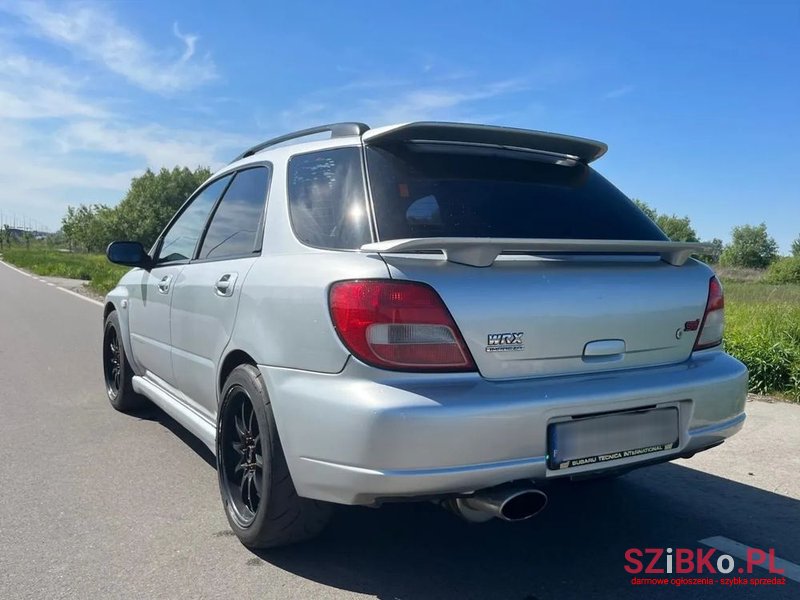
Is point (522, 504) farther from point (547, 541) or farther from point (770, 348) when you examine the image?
point (770, 348)

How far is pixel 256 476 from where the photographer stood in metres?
3.03

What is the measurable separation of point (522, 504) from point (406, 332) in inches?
28.6

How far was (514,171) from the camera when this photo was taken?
3.17 metres

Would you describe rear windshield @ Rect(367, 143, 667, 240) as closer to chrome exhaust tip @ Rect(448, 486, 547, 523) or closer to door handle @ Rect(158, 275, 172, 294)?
chrome exhaust tip @ Rect(448, 486, 547, 523)

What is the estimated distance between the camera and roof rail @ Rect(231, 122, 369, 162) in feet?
10.2

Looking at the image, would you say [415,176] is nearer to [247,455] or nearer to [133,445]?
[247,455]

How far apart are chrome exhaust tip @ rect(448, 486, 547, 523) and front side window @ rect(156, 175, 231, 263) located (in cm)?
241

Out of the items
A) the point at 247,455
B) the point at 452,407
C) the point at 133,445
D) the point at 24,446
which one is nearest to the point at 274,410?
the point at 247,455

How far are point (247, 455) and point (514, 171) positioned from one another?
174cm

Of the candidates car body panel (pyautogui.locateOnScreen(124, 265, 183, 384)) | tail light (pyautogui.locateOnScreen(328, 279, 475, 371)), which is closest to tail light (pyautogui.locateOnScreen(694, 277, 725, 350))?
tail light (pyautogui.locateOnScreen(328, 279, 475, 371))

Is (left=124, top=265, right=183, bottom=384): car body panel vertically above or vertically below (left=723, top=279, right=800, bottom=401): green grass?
above

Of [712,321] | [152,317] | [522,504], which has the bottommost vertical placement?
[522,504]

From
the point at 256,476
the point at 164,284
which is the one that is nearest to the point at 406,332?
the point at 256,476

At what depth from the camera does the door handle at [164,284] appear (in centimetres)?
422
